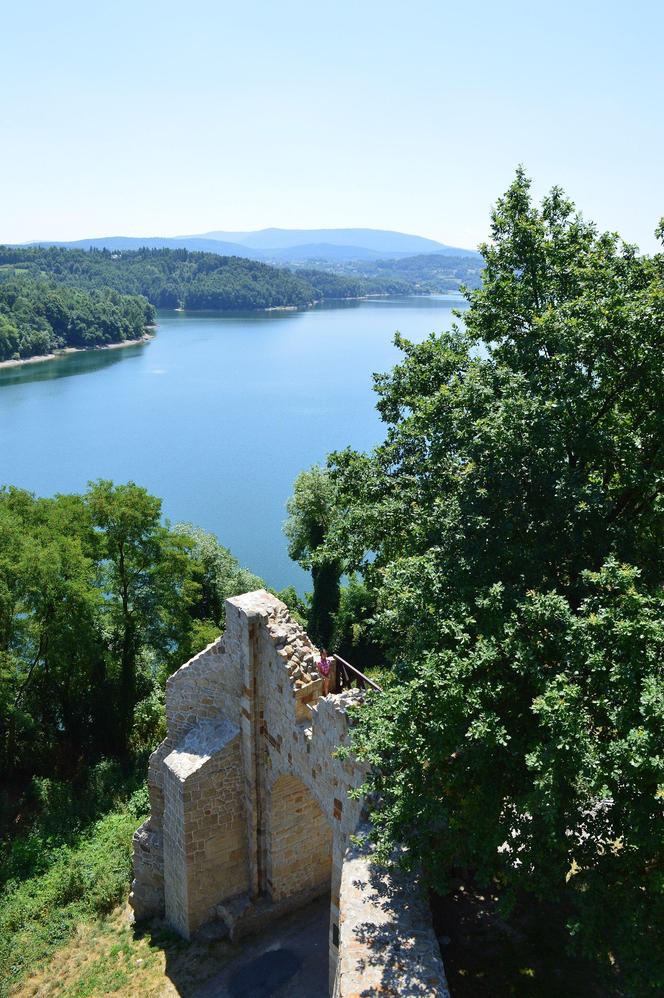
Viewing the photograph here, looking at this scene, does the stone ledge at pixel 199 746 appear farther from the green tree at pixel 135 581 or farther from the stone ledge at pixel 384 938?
the green tree at pixel 135 581

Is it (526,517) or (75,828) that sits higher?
(526,517)

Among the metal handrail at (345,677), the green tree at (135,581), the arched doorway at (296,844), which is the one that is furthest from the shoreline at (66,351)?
the metal handrail at (345,677)

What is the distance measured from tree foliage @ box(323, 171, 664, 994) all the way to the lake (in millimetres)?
26210

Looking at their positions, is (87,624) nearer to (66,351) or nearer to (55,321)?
(66,351)

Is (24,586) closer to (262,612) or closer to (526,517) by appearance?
(262,612)

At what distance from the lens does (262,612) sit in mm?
12477

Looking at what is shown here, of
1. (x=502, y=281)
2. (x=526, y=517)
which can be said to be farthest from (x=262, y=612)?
(x=502, y=281)

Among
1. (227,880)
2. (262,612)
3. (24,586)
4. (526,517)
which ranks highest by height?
(526,517)

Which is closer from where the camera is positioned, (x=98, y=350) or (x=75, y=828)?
(x=75, y=828)

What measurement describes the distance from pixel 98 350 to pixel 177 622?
304 ft

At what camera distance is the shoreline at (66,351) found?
90.4 m

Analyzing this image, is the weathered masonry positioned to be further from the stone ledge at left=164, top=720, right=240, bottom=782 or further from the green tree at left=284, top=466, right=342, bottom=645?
the green tree at left=284, top=466, right=342, bottom=645

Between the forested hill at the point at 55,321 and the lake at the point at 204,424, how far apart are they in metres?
3.48

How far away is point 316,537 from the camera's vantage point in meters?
33.0
